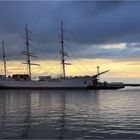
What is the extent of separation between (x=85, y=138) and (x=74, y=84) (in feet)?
462

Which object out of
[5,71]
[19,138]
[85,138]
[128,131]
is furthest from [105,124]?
[5,71]

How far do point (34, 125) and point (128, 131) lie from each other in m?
7.41

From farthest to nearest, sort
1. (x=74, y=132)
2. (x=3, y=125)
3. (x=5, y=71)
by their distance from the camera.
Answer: (x=5, y=71) → (x=3, y=125) → (x=74, y=132)

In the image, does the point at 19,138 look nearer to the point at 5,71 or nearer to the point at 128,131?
the point at 128,131

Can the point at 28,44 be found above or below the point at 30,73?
above

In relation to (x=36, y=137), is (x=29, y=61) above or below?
above

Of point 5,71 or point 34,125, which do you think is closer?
point 34,125

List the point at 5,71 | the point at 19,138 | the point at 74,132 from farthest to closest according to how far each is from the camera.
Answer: the point at 5,71 < the point at 74,132 < the point at 19,138

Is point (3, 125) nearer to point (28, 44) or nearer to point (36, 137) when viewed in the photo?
point (36, 137)

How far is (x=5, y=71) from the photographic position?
178m

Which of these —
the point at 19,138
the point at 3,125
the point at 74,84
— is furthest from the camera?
the point at 74,84

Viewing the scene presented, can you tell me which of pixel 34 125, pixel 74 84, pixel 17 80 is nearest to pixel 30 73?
pixel 17 80

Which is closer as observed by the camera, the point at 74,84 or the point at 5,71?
the point at 74,84

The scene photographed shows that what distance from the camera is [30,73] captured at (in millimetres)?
174125
